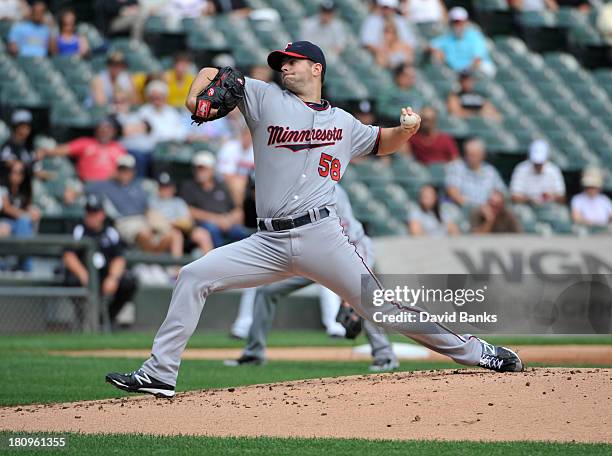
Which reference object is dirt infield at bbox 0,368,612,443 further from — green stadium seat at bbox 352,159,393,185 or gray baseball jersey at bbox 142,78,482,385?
green stadium seat at bbox 352,159,393,185

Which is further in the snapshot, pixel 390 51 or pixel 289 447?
pixel 390 51

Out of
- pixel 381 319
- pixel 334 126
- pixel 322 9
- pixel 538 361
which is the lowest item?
pixel 538 361

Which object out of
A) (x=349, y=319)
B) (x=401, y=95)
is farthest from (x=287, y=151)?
(x=401, y=95)

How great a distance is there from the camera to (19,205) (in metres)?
13.9

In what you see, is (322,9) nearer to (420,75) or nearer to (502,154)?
(420,75)

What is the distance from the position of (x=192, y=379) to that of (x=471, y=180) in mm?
8611

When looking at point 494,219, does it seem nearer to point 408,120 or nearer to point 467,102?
point 467,102

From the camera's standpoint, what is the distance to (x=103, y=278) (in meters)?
14.1

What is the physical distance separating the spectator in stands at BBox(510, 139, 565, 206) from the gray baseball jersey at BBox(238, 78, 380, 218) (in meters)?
10.8

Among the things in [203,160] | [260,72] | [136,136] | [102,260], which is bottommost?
[102,260]

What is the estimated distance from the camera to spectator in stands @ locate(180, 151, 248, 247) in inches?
585

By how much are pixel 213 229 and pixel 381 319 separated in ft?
27.2

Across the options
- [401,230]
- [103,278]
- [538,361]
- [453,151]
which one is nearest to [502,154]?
[453,151]

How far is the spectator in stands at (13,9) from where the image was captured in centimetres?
1598
